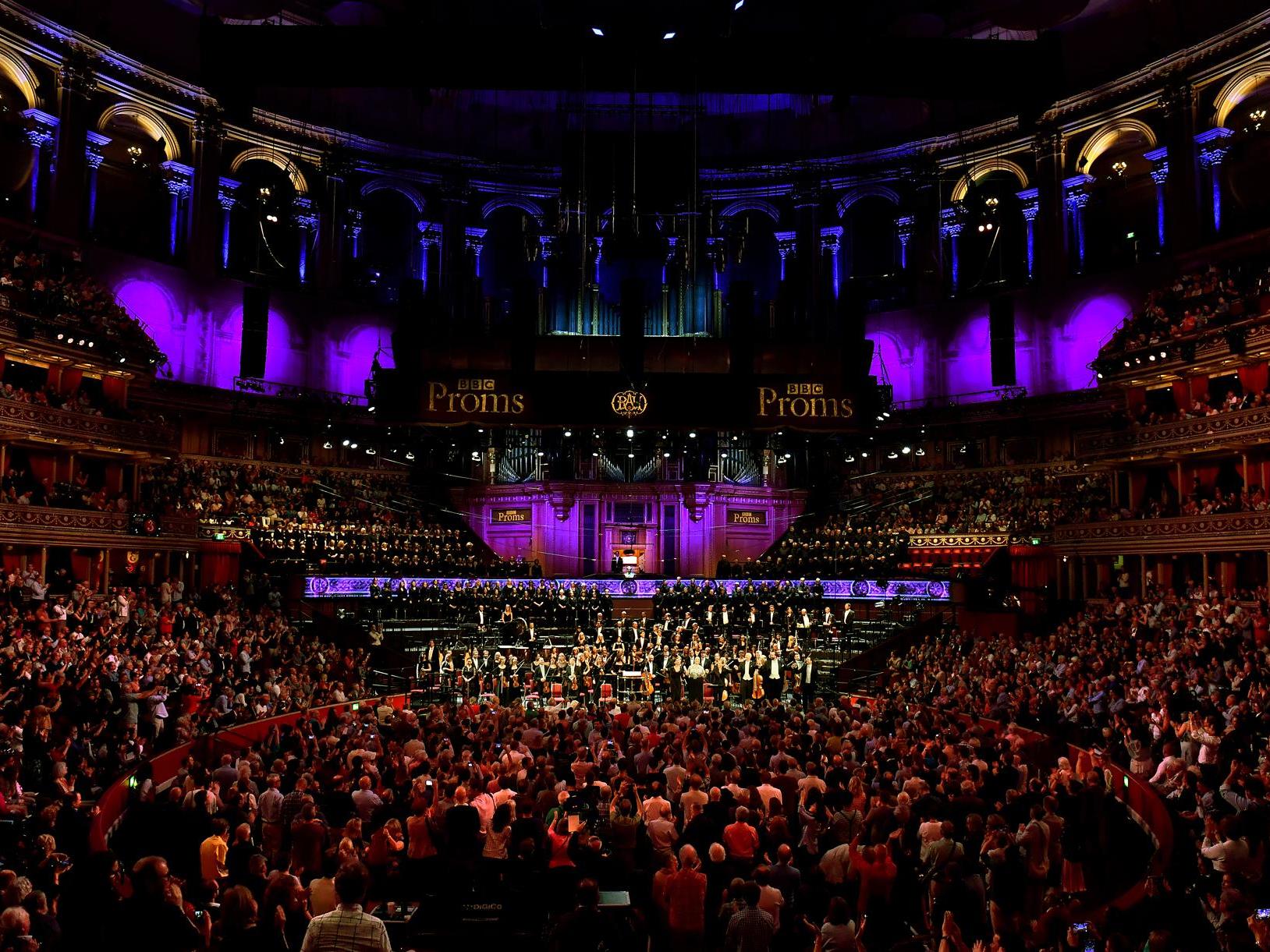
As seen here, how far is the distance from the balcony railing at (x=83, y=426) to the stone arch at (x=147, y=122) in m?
11.9

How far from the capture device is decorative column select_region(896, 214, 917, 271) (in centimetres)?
4341

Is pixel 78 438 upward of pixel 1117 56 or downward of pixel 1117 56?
downward

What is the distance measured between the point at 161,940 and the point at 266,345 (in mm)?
36393

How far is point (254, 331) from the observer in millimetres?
39375

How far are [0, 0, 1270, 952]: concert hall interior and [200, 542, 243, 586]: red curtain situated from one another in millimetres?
221

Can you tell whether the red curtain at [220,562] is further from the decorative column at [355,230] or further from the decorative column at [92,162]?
the decorative column at [355,230]

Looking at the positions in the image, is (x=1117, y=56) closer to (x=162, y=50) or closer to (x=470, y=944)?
(x=162, y=50)

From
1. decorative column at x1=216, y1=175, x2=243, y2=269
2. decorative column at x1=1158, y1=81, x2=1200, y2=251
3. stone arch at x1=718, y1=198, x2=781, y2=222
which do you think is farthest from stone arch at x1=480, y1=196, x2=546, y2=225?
decorative column at x1=1158, y1=81, x2=1200, y2=251

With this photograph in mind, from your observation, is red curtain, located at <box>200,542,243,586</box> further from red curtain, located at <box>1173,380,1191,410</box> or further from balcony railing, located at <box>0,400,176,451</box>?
red curtain, located at <box>1173,380,1191,410</box>

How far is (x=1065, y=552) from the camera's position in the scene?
33.6 meters

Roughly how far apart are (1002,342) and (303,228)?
28.3 meters

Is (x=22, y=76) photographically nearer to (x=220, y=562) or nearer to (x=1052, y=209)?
(x=220, y=562)

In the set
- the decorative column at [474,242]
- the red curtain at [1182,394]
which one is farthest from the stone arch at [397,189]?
the red curtain at [1182,394]

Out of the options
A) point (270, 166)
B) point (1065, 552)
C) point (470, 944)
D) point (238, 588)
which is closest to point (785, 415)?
point (1065, 552)
